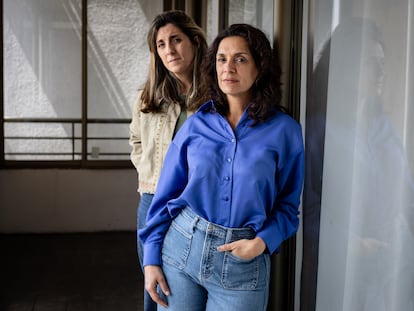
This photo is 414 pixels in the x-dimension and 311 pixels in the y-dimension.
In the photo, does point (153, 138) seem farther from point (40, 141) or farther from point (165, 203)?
point (40, 141)

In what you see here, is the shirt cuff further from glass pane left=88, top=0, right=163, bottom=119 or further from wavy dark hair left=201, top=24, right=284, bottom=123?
glass pane left=88, top=0, right=163, bottom=119

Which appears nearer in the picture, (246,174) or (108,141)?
(246,174)

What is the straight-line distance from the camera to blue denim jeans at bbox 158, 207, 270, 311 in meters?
1.35

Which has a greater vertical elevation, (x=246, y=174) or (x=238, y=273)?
(x=246, y=174)

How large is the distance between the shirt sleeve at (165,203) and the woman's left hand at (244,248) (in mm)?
198

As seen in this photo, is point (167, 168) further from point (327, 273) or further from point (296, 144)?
point (327, 273)

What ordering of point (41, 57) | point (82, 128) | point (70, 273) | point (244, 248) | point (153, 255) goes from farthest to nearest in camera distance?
point (82, 128) → point (41, 57) → point (70, 273) → point (153, 255) → point (244, 248)

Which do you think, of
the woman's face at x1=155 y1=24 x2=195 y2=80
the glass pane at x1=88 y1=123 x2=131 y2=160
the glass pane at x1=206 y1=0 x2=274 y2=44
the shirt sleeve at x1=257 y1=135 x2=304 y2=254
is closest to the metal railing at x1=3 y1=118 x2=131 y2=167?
the glass pane at x1=88 y1=123 x2=131 y2=160

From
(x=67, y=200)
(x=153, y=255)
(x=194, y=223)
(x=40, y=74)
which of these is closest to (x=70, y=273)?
(x=67, y=200)

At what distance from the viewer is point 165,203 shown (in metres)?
1.51

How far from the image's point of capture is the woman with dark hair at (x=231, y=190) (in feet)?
A: 4.44

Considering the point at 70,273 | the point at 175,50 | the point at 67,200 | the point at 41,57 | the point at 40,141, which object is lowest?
the point at 70,273

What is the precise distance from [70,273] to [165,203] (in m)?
2.53

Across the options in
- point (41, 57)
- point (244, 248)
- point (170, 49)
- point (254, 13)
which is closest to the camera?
point (244, 248)
